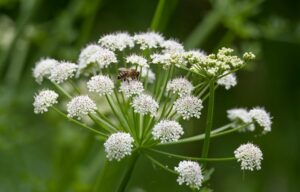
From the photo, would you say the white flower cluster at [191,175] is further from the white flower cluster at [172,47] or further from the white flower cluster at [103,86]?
the white flower cluster at [172,47]

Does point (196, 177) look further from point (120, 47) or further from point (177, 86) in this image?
point (120, 47)

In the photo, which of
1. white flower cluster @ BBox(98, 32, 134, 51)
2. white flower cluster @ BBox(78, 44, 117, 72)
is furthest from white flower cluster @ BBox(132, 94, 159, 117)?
white flower cluster @ BBox(98, 32, 134, 51)

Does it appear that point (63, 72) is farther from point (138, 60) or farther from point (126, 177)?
point (126, 177)

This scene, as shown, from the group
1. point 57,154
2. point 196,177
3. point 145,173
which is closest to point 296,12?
point 145,173

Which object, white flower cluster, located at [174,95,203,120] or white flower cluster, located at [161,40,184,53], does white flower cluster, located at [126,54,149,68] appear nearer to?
white flower cluster, located at [161,40,184,53]

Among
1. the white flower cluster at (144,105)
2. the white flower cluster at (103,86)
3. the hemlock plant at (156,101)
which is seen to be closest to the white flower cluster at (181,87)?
the hemlock plant at (156,101)
